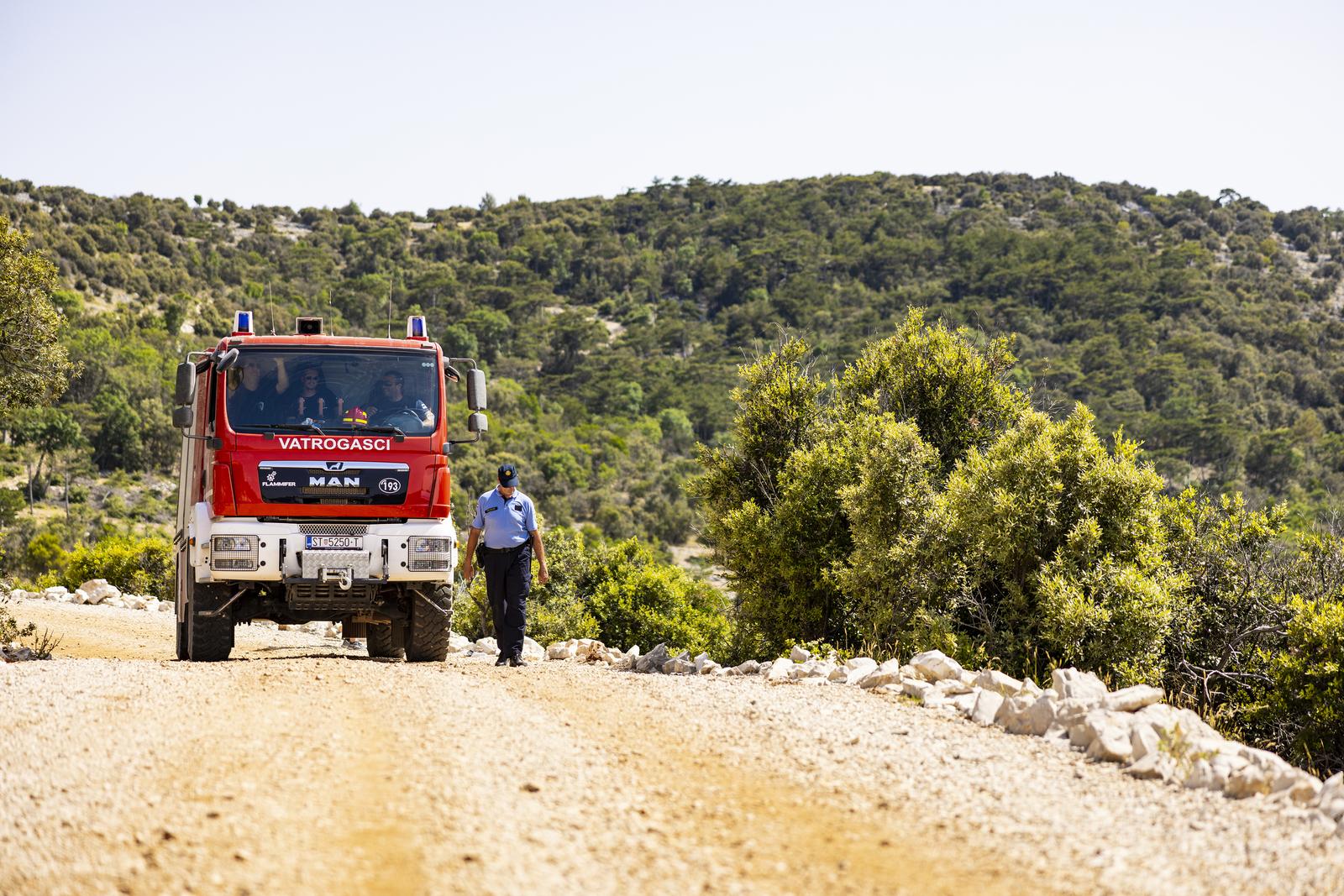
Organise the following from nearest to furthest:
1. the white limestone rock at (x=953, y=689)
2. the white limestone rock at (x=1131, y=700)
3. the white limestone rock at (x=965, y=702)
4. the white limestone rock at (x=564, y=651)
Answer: the white limestone rock at (x=1131, y=700), the white limestone rock at (x=965, y=702), the white limestone rock at (x=953, y=689), the white limestone rock at (x=564, y=651)

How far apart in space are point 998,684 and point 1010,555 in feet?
20.4

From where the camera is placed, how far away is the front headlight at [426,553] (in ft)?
37.3

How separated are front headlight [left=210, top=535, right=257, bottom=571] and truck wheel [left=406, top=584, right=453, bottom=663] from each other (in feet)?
5.71

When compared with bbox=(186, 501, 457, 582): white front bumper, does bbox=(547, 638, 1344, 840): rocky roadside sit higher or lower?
lower

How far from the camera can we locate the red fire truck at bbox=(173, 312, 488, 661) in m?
11.1

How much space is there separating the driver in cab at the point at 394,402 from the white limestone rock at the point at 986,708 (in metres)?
5.77

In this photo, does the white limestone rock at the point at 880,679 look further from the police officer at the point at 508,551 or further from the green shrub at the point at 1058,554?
the green shrub at the point at 1058,554

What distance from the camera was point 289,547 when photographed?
11.1 m

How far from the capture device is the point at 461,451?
190 ft

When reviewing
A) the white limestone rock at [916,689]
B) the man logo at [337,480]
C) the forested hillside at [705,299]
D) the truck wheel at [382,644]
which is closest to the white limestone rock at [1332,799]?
the white limestone rock at [916,689]

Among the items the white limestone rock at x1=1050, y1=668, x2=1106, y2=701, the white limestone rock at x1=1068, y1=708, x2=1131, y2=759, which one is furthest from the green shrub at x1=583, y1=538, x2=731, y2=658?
the white limestone rock at x1=1068, y1=708, x2=1131, y2=759

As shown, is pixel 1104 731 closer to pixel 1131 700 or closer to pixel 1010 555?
pixel 1131 700

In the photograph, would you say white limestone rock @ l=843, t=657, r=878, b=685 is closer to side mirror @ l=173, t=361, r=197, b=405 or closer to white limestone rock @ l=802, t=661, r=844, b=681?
white limestone rock @ l=802, t=661, r=844, b=681

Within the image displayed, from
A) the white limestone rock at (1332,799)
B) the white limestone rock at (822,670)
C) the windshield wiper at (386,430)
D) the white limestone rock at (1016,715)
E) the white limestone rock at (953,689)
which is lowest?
the white limestone rock at (822,670)
